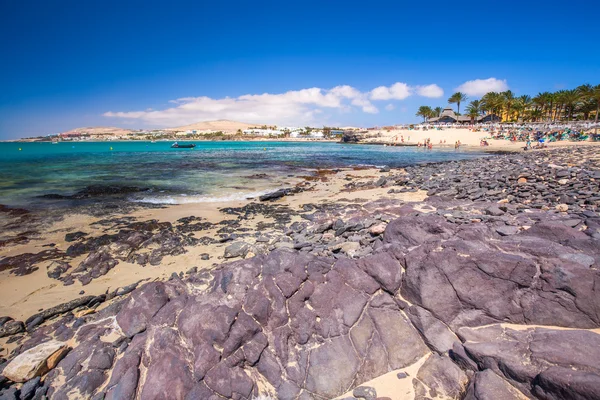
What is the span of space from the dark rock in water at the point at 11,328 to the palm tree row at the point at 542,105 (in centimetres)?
8628

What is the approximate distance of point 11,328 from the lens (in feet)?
18.3

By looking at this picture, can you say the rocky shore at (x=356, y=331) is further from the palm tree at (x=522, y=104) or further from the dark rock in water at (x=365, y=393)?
the palm tree at (x=522, y=104)

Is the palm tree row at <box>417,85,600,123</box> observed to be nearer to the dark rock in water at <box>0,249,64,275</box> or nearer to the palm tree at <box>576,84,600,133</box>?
the palm tree at <box>576,84,600,133</box>

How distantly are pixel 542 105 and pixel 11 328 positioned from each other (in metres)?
104

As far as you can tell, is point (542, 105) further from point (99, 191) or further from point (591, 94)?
point (99, 191)

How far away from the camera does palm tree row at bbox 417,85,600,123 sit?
6469 cm

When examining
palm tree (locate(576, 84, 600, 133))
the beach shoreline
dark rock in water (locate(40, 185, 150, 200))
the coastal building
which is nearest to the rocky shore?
the beach shoreline

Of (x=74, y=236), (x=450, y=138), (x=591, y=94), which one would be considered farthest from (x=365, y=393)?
(x=591, y=94)

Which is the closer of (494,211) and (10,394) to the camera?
(10,394)

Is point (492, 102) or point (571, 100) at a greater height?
point (492, 102)

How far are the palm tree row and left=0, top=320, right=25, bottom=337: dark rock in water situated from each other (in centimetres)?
8628

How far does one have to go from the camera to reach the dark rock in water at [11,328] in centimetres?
550

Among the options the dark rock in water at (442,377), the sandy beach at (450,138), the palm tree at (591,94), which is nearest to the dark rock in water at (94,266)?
the dark rock in water at (442,377)

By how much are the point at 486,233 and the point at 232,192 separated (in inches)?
638
